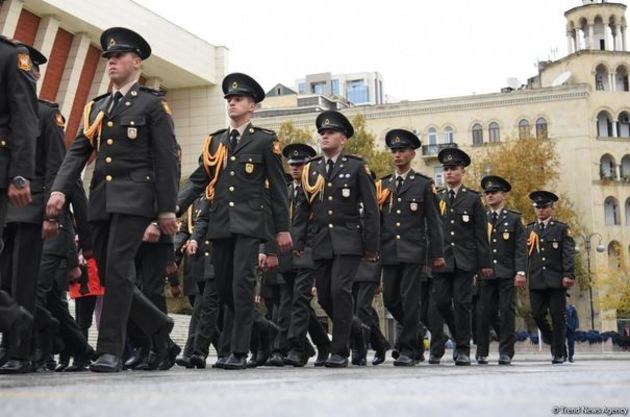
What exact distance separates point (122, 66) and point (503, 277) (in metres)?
8.39

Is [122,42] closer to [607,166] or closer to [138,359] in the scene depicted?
[138,359]

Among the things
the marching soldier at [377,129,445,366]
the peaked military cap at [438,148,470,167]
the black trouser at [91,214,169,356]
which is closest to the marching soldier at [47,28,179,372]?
the black trouser at [91,214,169,356]

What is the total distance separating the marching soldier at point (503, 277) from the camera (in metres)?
15.9

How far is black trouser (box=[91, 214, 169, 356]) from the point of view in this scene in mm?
8344

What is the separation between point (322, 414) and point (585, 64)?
7488 centimetres

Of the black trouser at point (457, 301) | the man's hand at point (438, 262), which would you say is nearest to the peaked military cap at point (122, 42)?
the man's hand at point (438, 262)

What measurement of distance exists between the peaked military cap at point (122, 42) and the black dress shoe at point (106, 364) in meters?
2.41

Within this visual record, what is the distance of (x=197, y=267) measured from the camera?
13227mm

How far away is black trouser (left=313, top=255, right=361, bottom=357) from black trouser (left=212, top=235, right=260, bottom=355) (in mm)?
1386

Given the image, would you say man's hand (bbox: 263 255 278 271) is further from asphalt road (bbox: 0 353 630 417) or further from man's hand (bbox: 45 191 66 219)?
asphalt road (bbox: 0 353 630 417)

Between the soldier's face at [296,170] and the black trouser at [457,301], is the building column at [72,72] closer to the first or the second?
the soldier's face at [296,170]

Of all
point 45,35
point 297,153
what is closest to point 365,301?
point 297,153

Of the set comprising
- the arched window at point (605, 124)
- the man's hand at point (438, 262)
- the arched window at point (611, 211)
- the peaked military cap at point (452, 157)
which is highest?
the arched window at point (605, 124)

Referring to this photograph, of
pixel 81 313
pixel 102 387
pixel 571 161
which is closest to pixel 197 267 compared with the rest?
pixel 81 313
